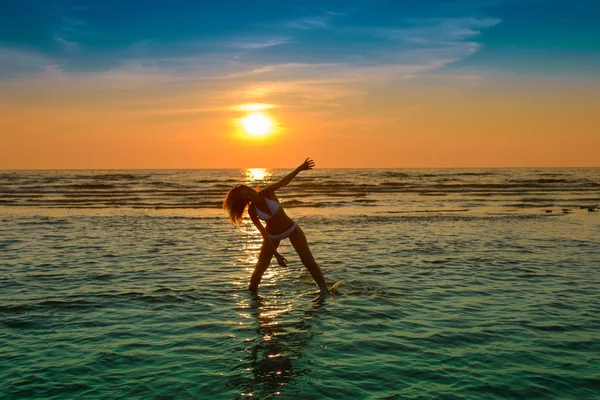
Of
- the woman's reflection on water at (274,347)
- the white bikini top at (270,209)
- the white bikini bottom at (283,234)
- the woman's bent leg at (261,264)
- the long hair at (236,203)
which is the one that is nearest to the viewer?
the woman's reflection on water at (274,347)

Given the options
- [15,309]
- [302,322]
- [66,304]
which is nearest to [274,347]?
[302,322]

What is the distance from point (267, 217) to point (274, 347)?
322 cm

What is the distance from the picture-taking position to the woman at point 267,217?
921cm

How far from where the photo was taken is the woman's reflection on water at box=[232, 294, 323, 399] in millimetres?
5523

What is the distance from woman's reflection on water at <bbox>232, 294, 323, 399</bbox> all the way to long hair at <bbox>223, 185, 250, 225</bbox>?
1614 millimetres

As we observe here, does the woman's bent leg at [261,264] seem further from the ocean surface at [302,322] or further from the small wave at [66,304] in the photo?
the small wave at [66,304]

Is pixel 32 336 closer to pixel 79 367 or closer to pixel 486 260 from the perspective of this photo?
A: pixel 79 367

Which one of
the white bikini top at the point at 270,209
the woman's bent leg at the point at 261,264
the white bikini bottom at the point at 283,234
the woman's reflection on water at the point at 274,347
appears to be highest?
the white bikini top at the point at 270,209

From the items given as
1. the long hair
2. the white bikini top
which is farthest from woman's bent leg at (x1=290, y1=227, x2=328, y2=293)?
the long hair

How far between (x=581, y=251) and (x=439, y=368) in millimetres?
10824

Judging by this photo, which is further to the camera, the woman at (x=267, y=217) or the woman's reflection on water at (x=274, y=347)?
the woman at (x=267, y=217)

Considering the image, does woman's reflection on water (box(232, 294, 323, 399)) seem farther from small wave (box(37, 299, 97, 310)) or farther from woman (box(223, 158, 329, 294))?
small wave (box(37, 299, 97, 310))

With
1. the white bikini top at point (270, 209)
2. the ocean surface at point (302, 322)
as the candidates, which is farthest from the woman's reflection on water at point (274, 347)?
the white bikini top at point (270, 209)

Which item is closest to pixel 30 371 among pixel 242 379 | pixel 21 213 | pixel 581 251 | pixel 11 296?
pixel 242 379
